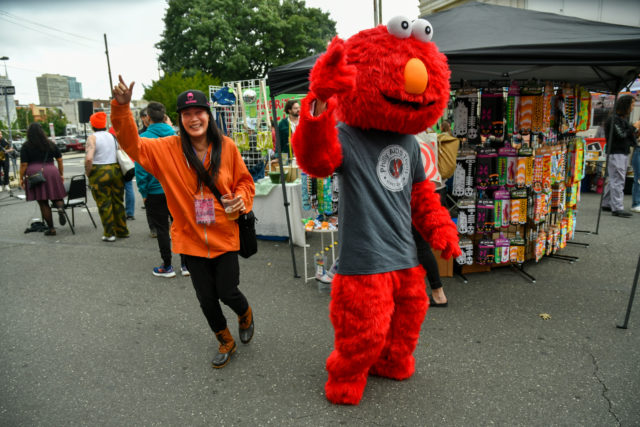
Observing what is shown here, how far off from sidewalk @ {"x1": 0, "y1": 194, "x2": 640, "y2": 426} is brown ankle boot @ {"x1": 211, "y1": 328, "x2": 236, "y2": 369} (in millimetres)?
77

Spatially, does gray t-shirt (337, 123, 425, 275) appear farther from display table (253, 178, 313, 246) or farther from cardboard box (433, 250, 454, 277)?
display table (253, 178, 313, 246)

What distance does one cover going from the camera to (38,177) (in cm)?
664

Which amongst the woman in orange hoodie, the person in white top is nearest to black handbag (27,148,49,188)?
the person in white top

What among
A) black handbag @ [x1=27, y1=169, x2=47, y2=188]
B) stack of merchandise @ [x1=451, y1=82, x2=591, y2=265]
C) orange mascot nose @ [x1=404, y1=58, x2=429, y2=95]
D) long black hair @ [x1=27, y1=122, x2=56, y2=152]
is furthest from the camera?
black handbag @ [x1=27, y1=169, x2=47, y2=188]

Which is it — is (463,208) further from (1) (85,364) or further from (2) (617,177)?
(2) (617,177)

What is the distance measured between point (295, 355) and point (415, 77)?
2188 mm

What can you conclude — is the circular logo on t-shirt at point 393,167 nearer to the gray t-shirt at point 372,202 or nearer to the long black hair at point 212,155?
the gray t-shirt at point 372,202

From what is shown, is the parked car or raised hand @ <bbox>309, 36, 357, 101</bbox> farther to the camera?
the parked car

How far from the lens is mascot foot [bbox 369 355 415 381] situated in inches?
109

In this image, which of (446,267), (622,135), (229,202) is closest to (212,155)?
(229,202)

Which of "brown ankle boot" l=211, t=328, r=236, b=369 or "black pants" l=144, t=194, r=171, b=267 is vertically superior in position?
"black pants" l=144, t=194, r=171, b=267

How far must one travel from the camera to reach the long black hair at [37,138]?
→ 649 cm

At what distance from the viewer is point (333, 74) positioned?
6.48 ft

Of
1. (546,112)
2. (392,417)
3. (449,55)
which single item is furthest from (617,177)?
(392,417)
